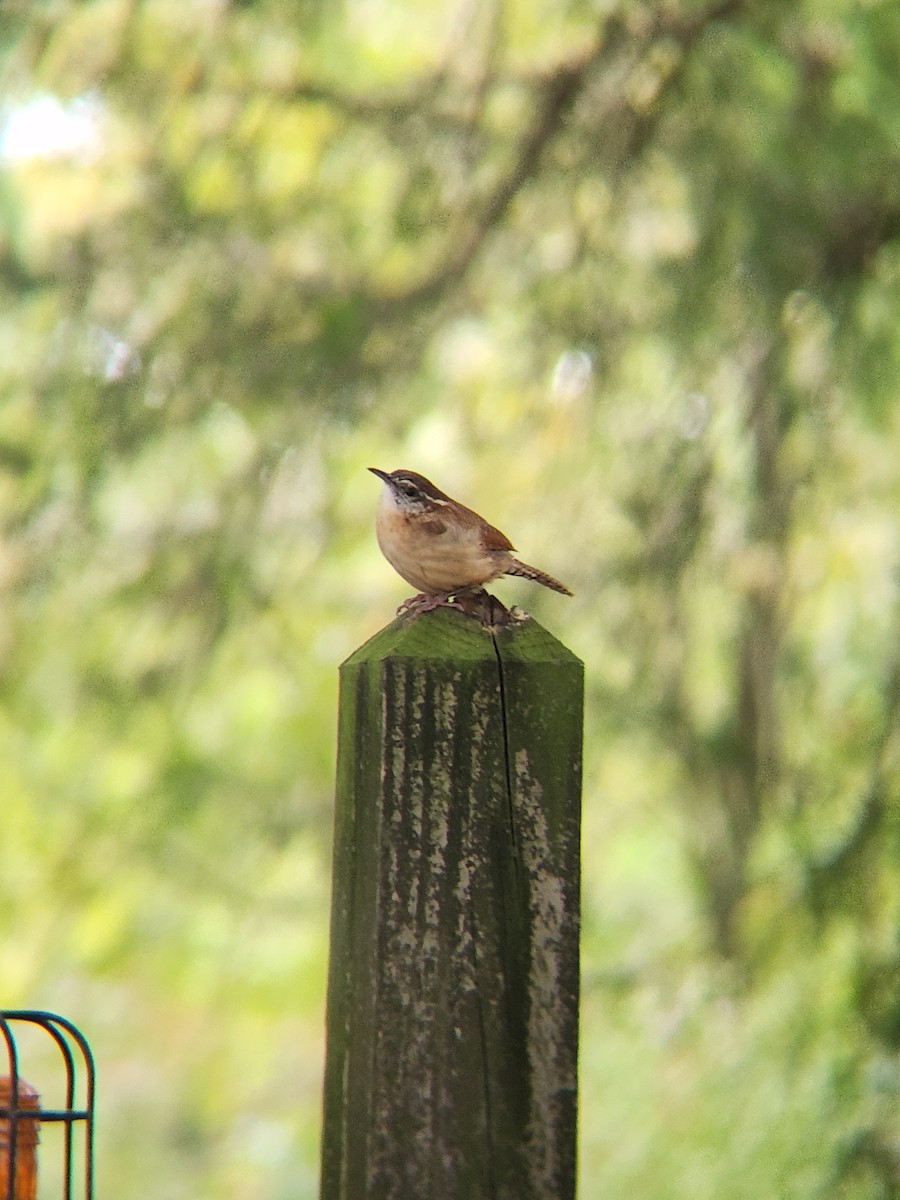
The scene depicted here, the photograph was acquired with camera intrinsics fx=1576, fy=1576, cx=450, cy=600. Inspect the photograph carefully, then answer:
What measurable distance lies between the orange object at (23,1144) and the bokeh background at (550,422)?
2708mm

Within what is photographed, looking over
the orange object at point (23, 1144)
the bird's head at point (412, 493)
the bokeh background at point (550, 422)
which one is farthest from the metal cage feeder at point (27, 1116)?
the bokeh background at point (550, 422)

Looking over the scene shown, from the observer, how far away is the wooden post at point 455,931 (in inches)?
51.3

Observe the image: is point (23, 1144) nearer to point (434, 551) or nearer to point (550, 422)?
point (434, 551)

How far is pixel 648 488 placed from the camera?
17.2ft

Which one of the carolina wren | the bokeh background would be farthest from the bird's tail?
Answer: the bokeh background

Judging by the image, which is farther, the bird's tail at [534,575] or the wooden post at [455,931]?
the bird's tail at [534,575]

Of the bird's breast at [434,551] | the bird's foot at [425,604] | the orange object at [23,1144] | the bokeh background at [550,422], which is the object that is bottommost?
the orange object at [23,1144]

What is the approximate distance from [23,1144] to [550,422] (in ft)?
13.8

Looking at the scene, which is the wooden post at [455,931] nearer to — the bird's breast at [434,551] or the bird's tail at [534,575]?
the bird's breast at [434,551]

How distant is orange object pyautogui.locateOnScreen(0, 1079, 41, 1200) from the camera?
69.8 inches

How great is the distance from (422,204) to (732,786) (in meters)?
3.14

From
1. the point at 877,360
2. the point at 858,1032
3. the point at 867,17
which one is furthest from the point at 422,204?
the point at 858,1032

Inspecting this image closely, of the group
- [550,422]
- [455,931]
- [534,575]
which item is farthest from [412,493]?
[550,422]

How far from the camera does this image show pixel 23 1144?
1.81 metres
